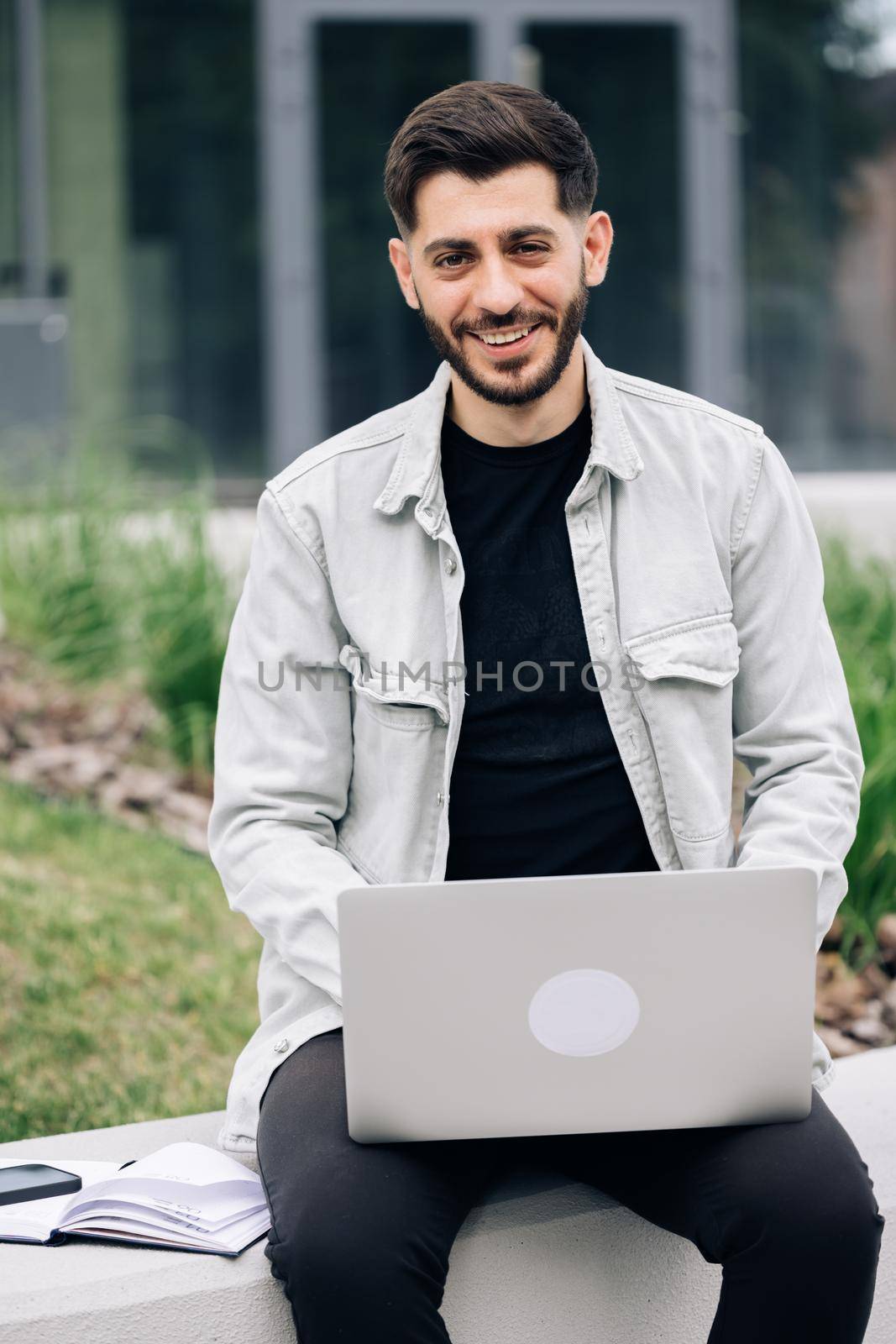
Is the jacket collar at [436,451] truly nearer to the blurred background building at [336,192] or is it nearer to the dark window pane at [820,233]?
the blurred background building at [336,192]

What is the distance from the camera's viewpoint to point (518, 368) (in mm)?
2250

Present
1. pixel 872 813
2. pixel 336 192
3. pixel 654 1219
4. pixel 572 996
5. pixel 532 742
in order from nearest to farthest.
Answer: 1. pixel 572 996
2. pixel 654 1219
3. pixel 532 742
4. pixel 872 813
5. pixel 336 192

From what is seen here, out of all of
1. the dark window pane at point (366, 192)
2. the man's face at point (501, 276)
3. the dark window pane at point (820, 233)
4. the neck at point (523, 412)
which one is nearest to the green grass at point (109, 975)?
the neck at point (523, 412)

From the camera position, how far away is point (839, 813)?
2.15 m

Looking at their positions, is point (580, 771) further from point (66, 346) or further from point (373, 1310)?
point (66, 346)

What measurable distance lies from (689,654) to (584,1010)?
58 cm

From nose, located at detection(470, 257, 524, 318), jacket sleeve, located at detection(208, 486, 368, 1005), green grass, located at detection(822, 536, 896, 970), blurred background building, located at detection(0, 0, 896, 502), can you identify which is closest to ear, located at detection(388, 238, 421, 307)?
nose, located at detection(470, 257, 524, 318)

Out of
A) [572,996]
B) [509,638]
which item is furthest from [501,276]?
[572,996]

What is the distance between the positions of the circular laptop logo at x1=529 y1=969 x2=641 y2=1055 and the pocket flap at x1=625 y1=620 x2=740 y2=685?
0.52 metres

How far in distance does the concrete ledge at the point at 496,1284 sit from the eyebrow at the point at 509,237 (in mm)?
1175

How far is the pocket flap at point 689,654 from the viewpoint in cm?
218

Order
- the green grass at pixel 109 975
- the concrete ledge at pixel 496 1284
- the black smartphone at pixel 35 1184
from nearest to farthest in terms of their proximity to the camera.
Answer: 1. the concrete ledge at pixel 496 1284
2. the black smartphone at pixel 35 1184
3. the green grass at pixel 109 975

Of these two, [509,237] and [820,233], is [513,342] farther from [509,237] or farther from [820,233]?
[820,233]

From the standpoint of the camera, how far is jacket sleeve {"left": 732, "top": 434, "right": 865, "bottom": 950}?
215 cm
